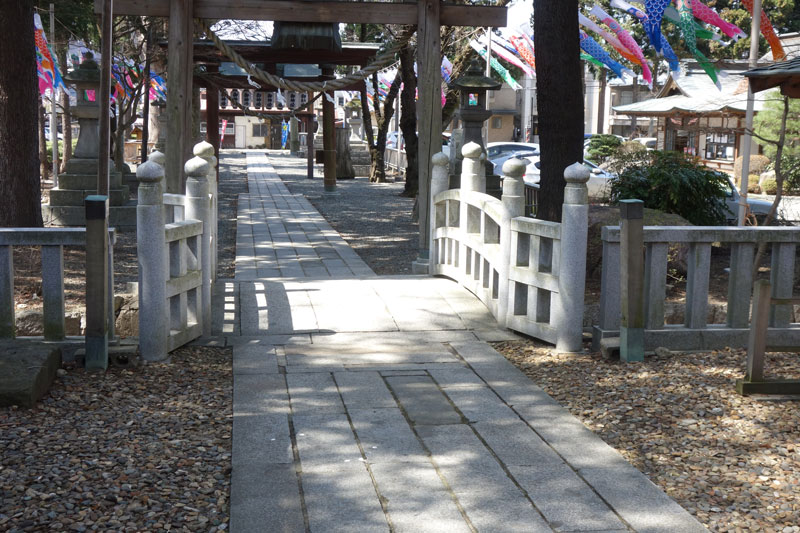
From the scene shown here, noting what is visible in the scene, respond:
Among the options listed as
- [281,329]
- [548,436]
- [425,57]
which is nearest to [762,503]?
[548,436]

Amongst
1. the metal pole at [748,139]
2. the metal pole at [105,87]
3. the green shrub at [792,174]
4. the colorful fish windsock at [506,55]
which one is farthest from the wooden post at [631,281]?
the green shrub at [792,174]

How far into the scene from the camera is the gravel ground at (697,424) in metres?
3.99

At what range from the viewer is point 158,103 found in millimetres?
26078

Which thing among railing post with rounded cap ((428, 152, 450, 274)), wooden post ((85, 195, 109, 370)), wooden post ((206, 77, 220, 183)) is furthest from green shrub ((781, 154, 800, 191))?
wooden post ((85, 195, 109, 370))

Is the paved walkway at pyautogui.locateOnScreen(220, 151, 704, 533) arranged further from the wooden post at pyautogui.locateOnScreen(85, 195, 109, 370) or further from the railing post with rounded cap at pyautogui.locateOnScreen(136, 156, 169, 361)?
the wooden post at pyautogui.locateOnScreen(85, 195, 109, 370)

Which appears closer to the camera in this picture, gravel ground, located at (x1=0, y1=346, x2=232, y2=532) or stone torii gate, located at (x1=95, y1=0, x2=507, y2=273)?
gravel ground, located at (x1=0, y1=346, x2=232, y2=532)

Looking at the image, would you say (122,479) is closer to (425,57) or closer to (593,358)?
(593,358)

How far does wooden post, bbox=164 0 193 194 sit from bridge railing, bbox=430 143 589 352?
3081 millimetres

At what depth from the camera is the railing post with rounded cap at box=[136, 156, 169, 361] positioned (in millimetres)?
6035

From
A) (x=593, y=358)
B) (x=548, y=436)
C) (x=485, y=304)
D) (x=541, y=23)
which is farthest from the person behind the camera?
(x=541, y=23)

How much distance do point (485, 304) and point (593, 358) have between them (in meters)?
1.74

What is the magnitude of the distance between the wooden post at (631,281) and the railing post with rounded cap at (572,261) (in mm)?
300

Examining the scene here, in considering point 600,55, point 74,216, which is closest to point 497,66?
point 600,55

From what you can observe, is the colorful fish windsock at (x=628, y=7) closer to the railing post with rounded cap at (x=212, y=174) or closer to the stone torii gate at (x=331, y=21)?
the stone torii gate at (x=331, y=21)
